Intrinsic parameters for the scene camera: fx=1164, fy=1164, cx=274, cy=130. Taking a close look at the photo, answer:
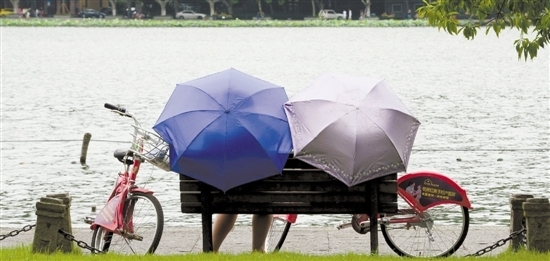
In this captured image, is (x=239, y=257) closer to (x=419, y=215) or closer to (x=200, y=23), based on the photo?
(x=419, y=215)

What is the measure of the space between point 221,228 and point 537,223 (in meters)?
2.46

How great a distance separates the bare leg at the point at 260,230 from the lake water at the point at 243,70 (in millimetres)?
4433

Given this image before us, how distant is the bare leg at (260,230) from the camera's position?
9094 millimetres

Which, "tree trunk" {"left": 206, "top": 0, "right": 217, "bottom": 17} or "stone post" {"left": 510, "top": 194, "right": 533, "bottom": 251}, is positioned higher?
"tree trunk" {"left": 206, "top": 0, "right": 217, "bottom": 17}

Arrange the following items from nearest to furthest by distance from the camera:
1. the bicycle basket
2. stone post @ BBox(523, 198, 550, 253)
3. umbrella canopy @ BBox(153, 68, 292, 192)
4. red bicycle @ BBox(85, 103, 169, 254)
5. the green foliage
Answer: umbrella canopy @ BBox(153, 68, 292, 192), the green foliage, the bicycle basket, stone post @ BBox(523, 198, 550, 253), red bicycle @ BBox(85, 103, 169, 254)

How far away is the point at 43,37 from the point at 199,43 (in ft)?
81.7

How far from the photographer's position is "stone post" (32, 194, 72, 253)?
29.0 feet

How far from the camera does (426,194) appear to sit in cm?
923

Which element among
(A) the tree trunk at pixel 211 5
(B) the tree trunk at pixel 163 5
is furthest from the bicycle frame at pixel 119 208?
(B) the tree trunk at pixel 163 5

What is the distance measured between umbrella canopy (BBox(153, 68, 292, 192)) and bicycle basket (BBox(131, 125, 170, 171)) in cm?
24

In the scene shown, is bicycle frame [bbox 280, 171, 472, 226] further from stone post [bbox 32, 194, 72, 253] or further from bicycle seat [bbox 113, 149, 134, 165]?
stone post [bbox 32, 194, 72, 253]

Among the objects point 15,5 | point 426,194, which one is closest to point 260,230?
point 426,194

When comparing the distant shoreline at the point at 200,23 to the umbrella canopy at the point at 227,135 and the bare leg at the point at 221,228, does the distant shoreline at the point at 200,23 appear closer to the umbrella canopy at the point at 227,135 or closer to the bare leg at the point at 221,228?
the bare leg at the point at 221,228

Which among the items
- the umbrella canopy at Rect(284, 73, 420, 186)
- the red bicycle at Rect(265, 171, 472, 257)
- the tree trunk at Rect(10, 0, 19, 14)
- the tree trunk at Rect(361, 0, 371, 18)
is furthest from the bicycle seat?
the tree trunk at Rect(10, 0, 19, 14)
